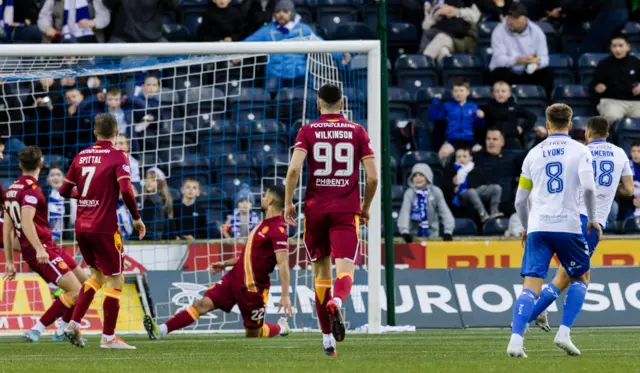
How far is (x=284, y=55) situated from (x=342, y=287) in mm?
7969

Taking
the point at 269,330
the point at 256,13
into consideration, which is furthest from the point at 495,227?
the point at 256,13

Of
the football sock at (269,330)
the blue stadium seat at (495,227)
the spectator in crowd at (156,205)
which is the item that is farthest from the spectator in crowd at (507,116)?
the football sock at (269,330)

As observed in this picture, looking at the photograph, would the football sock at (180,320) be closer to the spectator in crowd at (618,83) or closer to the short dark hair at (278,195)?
the short dark hair at (278,195)

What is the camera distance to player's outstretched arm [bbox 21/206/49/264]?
12.1 metres

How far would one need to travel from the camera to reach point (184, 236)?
1588 cm

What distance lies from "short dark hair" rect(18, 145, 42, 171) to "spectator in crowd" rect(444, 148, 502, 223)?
22.4ft

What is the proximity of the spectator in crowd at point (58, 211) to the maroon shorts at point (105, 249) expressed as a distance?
4832mm

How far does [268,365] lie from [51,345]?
13.8 feet

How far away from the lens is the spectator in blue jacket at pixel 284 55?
1689 centimetres

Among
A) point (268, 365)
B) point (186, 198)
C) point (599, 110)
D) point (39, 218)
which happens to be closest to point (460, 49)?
point (599, 110)

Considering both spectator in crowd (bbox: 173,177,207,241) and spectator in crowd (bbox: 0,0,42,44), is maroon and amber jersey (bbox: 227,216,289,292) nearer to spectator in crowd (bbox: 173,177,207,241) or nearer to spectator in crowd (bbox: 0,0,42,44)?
spectator in crowd (bbox: 173,177,207,241)

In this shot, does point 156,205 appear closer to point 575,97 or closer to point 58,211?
point 58,211

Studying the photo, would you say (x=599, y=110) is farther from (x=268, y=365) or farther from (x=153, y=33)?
(x=268, y=365)

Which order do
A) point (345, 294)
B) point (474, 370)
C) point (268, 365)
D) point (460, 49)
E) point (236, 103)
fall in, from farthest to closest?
point (460, 49)
point (236, 103)
point (345, 294)
point (268, 365)
point (474, 370)
